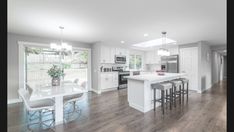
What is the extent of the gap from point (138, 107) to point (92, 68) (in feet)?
10.3

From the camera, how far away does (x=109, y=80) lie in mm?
5688

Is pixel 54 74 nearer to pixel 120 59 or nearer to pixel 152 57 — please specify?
pixel 120 59

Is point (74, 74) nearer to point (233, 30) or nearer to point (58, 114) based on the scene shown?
point (58, 114)

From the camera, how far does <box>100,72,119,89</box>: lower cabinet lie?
5461 millimetres

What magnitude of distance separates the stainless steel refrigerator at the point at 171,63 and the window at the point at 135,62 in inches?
67.3

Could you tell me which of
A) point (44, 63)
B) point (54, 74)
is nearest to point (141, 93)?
point (54, 74)

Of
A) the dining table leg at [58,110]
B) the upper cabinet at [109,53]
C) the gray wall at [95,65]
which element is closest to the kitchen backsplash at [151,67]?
the upper cabinet at [109,53]

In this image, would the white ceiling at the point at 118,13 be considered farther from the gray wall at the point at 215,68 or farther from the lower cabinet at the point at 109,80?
the gray wall at the point at 215,68

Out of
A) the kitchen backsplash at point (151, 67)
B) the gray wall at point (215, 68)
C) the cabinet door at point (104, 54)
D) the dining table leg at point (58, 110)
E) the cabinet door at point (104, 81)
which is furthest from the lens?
the kitchen backsplash at point (151, 67)

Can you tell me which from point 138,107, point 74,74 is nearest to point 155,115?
point 138,107

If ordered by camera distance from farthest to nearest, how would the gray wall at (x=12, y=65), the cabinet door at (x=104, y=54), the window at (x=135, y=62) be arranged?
the window at (x=135, y=62) → the cabinet door at (x=104, y=54) → the gray wall at (x=12, y=65)

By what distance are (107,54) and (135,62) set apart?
256 cm

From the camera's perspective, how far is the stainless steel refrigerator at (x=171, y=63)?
5949 millimetres

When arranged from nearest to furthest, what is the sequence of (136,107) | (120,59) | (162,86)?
(162,86) < (136,107) < (120,59)
